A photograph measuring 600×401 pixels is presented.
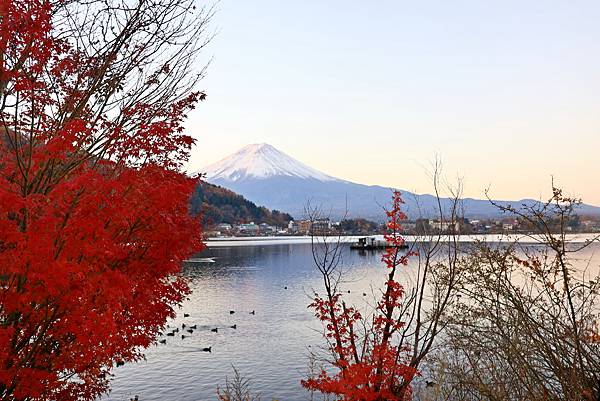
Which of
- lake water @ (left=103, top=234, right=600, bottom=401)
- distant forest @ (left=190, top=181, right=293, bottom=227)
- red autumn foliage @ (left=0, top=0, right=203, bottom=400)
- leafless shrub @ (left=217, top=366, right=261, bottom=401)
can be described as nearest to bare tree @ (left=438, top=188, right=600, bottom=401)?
red autumn foliage @ (left=0, top=0, right=203, bottom=400)

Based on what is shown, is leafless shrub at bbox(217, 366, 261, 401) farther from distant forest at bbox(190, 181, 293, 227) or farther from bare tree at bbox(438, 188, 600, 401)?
distant forest at bbox(190, 181, 293, 227)

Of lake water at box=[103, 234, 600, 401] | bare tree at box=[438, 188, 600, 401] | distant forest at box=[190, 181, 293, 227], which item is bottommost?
lake water at box=[103, 234, 600, 401]

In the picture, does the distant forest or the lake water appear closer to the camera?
the lake water

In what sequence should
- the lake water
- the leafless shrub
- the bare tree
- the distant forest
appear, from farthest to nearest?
the distant forest → the lake water → the leafless shrub → the bare tree

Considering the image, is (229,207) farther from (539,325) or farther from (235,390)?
(539,325)

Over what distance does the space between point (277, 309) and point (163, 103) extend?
32.2 metres

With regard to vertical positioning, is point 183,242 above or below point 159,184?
below

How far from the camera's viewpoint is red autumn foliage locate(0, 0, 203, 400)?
19.4ft

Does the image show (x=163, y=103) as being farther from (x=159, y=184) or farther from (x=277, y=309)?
(x=277, y=309)

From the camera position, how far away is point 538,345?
5.51 meters

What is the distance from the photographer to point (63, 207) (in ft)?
19.8

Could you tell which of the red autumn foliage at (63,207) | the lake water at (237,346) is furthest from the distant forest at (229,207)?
the red autumn foliage at (63,207)

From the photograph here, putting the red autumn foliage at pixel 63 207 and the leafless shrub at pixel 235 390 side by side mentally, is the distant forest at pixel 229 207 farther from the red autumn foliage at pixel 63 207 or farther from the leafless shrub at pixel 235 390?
the red autumn foliage at pixel 63 207

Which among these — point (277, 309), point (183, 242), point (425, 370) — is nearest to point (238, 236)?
point (277, 309)
